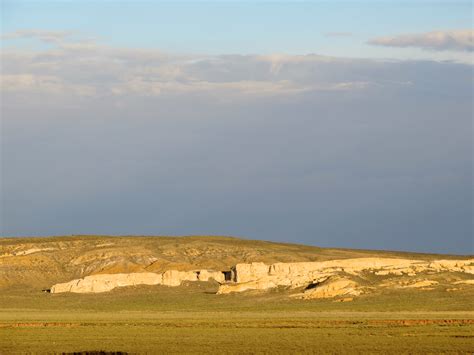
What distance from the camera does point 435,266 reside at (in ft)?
284

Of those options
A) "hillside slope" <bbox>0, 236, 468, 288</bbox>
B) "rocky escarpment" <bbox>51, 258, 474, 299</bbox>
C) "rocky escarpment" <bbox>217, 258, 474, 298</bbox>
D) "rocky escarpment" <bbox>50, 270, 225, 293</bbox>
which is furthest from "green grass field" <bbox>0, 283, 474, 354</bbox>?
"hillside slope" <bbox>0, 236, 468, 288</bbox>

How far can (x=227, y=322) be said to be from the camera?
58.8m

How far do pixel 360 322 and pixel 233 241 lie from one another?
A: 60.9m

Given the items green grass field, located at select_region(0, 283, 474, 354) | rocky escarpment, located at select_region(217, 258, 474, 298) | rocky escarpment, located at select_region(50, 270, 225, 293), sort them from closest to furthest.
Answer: green grass field, located at select_region(0, 283, 474, 354) < rocky escarpment, located at select_region(217, 258, 474, 298) < rocky escarpment, located at select_region(50, 270, 225, 293)

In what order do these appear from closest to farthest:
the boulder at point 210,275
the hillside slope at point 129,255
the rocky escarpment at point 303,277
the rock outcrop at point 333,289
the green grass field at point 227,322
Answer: the green grass field at point 227,322
the rock outcrop at point 333,289
the rocky escarpment at point 303,277
the boulder at point 210,275
the hillside slope at point 129,255

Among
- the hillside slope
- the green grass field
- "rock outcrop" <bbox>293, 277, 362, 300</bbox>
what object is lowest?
the green grass field

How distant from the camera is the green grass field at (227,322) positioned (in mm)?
42688

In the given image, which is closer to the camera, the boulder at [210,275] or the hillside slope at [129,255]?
the boulder at [210,275]

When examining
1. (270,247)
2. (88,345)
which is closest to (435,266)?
(270,247)

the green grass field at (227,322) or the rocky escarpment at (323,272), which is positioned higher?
the rocky escarpment at (323,272)

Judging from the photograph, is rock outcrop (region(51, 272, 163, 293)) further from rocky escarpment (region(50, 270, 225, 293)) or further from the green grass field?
the green grass field

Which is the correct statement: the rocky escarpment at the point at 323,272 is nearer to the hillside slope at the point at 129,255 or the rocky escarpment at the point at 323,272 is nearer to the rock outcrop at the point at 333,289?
the rock outcrop at the point at 333,289

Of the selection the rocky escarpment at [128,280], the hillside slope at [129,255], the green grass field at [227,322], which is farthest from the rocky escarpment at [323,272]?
the hillside slope at [129,255]

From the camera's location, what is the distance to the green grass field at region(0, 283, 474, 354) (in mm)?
42688
